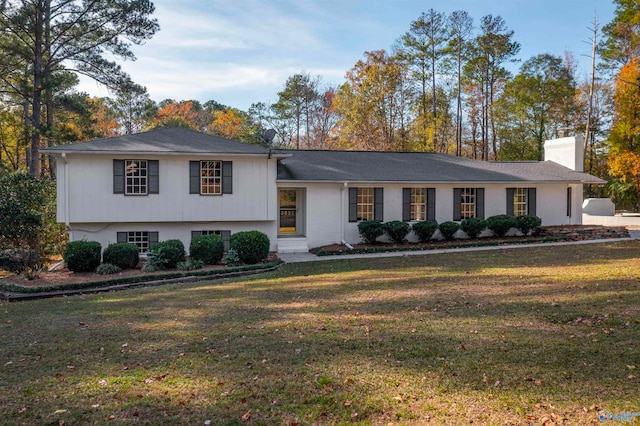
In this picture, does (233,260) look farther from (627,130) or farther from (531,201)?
(627,130)

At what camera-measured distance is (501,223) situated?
17188 millimetres

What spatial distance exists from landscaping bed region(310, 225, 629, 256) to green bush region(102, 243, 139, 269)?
5941 mm

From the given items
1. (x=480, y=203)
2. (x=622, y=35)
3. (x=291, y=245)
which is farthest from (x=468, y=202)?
(x=622, y=35)

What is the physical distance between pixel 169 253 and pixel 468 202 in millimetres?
11835

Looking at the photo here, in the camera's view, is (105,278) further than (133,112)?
No

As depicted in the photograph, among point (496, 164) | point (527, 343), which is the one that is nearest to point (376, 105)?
point (496, 164)

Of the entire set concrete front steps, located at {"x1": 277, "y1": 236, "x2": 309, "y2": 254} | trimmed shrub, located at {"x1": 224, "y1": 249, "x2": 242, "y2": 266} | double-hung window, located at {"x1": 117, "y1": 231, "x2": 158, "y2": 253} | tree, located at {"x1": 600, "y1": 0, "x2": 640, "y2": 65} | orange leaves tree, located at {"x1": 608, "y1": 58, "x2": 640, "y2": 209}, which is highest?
tree, located at {"x1": 600, "y1": 0, "x2": 640, "y2": 65}

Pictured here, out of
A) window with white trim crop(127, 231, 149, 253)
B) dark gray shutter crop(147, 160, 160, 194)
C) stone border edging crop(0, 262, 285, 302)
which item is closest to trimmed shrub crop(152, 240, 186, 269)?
stone border edging crop(0, 262, 285, 302)

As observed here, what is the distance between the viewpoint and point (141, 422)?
3.55 m

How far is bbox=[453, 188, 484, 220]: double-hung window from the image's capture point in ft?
57.8

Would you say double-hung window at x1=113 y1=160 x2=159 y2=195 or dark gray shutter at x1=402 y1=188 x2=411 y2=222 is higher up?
double-hung window at x1=113 y1=160 x2=159 y2=195

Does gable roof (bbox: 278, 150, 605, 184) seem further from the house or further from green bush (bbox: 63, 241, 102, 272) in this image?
green bush (bbox: 63, 241, 102, 272)

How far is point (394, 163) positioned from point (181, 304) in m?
13.1

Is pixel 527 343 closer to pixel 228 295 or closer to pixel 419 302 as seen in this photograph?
pixel 419 302
